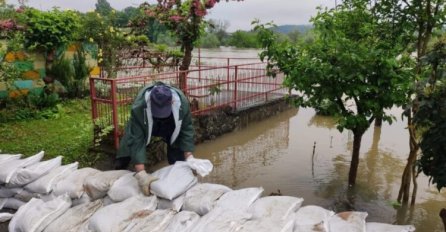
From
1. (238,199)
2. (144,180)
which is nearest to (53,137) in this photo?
(144,180)

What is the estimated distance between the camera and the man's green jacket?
316 cm

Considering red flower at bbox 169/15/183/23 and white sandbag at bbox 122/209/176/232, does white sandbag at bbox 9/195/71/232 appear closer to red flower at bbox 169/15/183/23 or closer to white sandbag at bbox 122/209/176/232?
white sandbag at bbox 122/209/176/232

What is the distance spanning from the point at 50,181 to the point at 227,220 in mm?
1682

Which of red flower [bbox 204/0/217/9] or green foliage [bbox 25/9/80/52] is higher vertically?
red flower [bbox 204/0/217/9]

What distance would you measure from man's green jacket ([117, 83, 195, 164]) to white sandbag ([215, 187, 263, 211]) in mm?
725

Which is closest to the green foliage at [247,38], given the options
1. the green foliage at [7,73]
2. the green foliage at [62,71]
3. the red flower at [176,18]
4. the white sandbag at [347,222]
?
the red flower at [176,18]

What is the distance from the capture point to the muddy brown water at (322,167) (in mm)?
4363

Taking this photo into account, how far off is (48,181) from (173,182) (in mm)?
1145

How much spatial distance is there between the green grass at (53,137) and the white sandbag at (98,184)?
168 centimetres

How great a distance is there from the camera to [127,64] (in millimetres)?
9438

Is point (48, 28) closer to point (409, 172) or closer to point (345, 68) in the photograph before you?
point (345, 68)

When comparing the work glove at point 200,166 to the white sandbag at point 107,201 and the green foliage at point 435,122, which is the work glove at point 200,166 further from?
the green foliage at point 435,122

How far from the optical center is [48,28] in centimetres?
632

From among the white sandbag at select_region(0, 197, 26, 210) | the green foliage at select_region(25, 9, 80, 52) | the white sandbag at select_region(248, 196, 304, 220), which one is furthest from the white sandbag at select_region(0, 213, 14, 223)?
the green foliage at select_region(25, 9, 80, 52)
